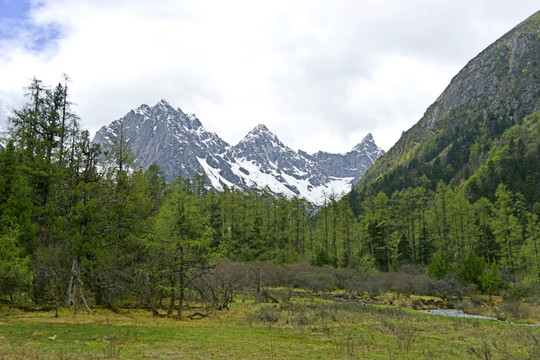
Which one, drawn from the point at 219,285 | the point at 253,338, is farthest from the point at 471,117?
the point at 253,338

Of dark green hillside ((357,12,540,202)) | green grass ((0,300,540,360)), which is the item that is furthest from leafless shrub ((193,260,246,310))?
dark green hillside ((357,12,540,202))

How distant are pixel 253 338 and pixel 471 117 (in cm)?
13340

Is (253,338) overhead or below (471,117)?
below

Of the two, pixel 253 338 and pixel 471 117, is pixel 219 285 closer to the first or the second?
pixel 253 338

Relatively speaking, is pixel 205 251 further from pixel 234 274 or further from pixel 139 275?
pixel 234 274

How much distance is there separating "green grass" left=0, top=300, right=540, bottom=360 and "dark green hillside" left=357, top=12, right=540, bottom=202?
8272cm

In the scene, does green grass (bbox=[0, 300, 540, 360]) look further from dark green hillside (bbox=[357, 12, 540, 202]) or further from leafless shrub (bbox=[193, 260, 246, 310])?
dark green hillside (bbox=[357, 12, 540, 202])

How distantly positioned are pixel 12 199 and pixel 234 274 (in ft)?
59.1

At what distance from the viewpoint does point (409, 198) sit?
64312mm

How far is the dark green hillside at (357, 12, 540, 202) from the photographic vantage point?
105 m

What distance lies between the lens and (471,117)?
12625 centimetres

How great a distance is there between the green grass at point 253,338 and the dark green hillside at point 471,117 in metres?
82.7

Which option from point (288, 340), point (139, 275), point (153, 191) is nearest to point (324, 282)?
point (153, 191)

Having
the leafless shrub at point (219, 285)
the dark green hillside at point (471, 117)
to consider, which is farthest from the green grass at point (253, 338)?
the dark green hillside at point (471, 117)
